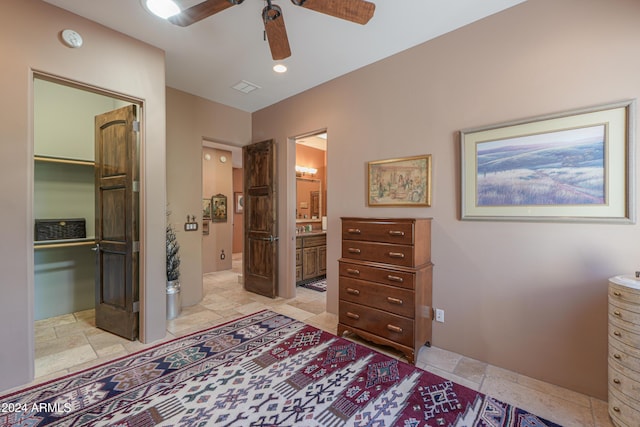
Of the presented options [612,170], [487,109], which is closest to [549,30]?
[487,109]

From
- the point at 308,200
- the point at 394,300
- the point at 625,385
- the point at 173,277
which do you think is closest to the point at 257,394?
the point at 394,300

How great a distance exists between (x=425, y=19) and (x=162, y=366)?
375 cm

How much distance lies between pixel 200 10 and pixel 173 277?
296cm

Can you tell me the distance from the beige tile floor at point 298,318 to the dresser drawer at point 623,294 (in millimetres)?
806

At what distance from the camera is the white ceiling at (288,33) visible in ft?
7.27

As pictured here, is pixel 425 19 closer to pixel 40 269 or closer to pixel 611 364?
pixel 611 364

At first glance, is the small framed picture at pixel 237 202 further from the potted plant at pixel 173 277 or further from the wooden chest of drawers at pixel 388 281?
the wooden chest of drawers at pixel 388 281

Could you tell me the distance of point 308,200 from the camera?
602cm

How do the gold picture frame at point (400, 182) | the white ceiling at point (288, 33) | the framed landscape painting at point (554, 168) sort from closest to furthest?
the framed landscape painting at point (554, 168) → the white ceiling at point (288, 33) → the gold picture frame at point (400, 182)

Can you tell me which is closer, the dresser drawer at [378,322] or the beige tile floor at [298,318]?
the beige tile floor at [298,318]

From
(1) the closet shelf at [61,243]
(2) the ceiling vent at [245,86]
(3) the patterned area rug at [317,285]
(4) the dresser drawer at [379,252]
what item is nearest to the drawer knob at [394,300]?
(4) the dresser drawer at [379,252]

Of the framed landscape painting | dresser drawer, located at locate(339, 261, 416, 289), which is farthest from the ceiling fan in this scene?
dresser drawer, located at locate(339, 261, 416, 289)

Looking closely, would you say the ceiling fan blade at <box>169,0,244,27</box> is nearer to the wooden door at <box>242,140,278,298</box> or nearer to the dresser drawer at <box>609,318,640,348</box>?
the wooden door at <box>242,140,278,298</box>

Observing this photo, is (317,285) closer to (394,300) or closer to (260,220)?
(260,220)
